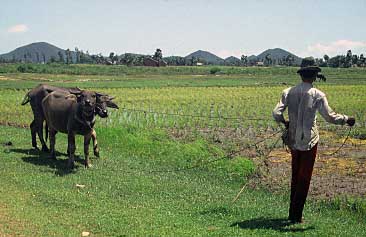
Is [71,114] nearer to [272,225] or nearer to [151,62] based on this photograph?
[272,225]

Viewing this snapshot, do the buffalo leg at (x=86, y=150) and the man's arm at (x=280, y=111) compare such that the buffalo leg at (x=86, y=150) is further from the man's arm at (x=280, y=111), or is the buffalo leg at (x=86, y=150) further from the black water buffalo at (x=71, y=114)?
the man's arm at (x=280, y=111)

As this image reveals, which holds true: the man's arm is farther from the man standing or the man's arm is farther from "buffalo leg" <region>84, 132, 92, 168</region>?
"buffalo leg" <region>84, 132, 92, 168</region>

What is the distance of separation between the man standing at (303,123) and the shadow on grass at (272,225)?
0.19 metres

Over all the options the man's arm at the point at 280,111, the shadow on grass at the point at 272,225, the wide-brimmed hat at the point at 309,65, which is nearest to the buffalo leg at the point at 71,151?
the shadow on grass at the point at 272,225

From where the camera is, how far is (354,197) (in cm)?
930

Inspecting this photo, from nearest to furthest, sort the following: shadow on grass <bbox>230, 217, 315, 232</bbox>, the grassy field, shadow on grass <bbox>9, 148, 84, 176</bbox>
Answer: shadow on grass <bbox>230, 217, 315, 232</bbox>, the grassy field, shadow on grass <bbox>9, 148, 84, 176</bbox>

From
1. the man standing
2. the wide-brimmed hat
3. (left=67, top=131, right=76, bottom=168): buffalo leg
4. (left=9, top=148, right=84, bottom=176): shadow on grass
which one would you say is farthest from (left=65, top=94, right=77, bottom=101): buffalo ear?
the wide-brimmed hat

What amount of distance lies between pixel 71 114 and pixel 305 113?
22.0 feet

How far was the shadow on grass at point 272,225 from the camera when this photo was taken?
688 cm

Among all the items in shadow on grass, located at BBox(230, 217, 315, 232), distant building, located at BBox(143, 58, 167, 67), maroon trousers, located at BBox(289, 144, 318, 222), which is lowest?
shadow on grass, located at BBox(230, 217, 315, 232)

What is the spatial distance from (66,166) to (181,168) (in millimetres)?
2838

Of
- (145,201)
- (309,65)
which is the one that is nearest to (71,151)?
(145,201)

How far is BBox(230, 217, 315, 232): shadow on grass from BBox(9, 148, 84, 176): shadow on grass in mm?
5181

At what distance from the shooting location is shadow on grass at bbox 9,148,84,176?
11320 millimetres
